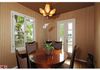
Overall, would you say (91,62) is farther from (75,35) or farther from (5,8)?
(5,8)

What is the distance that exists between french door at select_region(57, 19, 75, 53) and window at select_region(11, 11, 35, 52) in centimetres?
55

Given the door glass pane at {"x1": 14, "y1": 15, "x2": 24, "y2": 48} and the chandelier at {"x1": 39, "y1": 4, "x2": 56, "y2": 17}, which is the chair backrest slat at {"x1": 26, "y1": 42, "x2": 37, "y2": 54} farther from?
the chandelier at {"x1": 39, "y1": 4, "x2": 56, "y2": 17}

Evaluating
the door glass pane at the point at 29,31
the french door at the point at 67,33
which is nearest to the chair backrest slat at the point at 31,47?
the door glass pane at the point at 29,31

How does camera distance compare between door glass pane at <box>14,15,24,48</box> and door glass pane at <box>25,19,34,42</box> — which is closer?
door glass pane at <box>14,15,24,48</box>

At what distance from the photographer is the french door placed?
224 centimetres

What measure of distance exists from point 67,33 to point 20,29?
0.92 m

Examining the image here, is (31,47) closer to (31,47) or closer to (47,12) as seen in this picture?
(31,47)

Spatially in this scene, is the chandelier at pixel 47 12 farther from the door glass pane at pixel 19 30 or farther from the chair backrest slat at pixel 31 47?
the chair backrest slat at pixel 31 47

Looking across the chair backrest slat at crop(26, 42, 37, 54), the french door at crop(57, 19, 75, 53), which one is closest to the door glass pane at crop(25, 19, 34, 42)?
the chair backrest slat at crop(26, 42, 37, 54)

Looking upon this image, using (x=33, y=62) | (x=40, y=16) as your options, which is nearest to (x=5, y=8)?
(x=40, y=16)

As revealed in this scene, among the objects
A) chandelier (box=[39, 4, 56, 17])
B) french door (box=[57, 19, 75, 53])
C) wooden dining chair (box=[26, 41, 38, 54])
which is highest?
chandelier (box=[39, 4, 56, 17])

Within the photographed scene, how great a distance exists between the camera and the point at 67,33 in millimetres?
2244

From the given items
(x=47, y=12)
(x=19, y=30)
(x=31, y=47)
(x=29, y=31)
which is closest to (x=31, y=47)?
(x=31, y=47)

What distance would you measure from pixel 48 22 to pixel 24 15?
503mm
